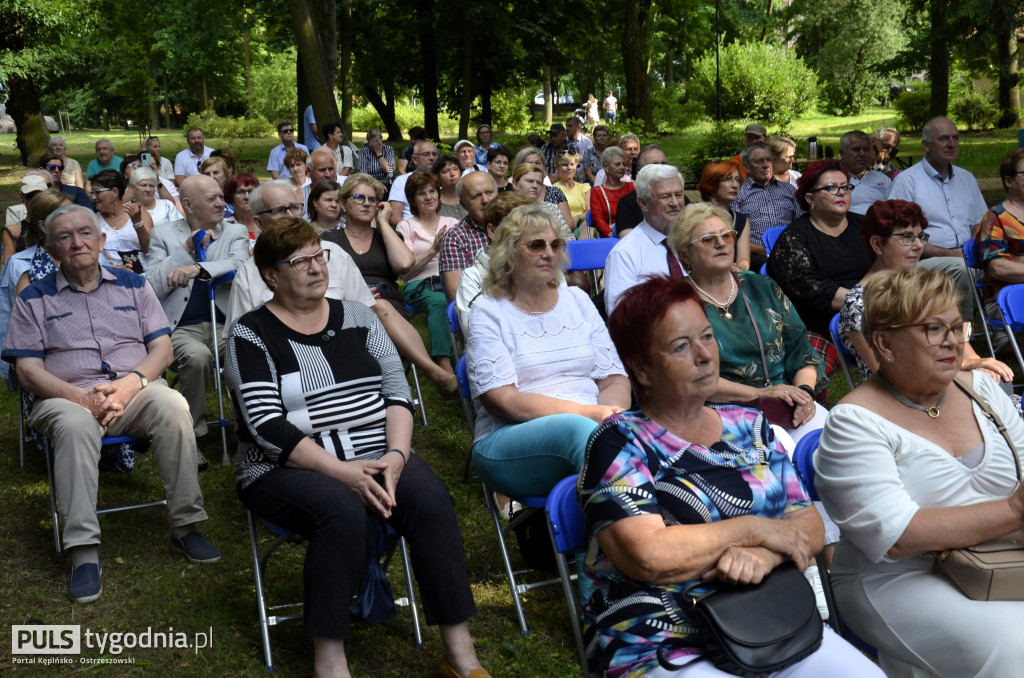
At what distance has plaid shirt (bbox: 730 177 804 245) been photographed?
800 centimetres

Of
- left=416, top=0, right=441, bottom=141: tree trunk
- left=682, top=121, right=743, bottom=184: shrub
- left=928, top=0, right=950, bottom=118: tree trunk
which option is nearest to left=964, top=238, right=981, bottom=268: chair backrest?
left=682, top=121, right=743, bottom=184: shrub

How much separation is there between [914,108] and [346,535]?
1074 inches

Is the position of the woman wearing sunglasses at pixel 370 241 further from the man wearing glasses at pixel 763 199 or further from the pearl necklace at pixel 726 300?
the man wearing glasses at pixel 763 199

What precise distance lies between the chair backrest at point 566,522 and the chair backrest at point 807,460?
743 millimetres

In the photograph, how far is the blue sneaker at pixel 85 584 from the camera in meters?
4.05

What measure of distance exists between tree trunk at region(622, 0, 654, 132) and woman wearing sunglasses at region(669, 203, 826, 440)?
2209cm

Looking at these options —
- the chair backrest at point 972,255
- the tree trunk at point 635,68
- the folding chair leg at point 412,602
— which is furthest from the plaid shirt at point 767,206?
the tree trunk at point 635,68

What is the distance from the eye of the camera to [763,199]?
8016mm

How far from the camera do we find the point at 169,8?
107 ft

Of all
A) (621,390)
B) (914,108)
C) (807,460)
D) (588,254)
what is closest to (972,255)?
(588,254)

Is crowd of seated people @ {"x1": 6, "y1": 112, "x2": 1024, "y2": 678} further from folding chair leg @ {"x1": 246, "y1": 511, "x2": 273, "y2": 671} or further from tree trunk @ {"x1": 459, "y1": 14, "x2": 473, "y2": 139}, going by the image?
tree trunk @ {"x1": 459, "y1": 14, "x2": 473, "y2": 139}

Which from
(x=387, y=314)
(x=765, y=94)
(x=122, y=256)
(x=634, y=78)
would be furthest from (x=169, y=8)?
(x=387, y=314)

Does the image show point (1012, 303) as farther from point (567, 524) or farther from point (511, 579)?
point (567, 524)

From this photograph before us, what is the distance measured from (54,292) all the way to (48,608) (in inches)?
58.4
